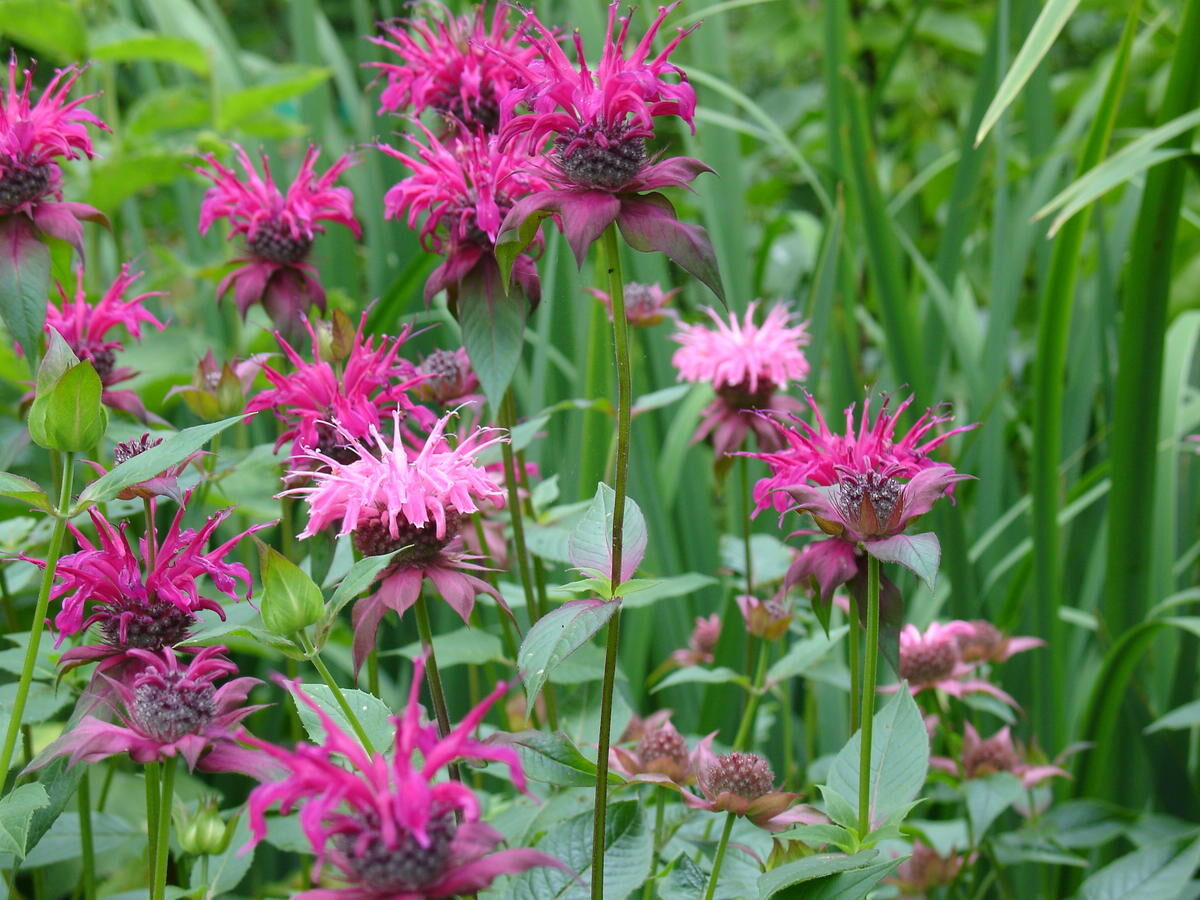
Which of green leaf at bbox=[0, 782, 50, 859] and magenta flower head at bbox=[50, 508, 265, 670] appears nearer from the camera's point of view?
green leaf at bbox=[0, 782, 50, 859]

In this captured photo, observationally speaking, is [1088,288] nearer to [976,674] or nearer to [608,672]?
[976,674]

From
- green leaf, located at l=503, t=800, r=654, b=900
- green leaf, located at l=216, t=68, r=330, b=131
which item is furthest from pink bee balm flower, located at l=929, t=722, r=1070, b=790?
green leaf, located at l=216, t=68, r=330, b=131

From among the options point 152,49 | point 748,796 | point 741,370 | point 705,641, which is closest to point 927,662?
point 705,641

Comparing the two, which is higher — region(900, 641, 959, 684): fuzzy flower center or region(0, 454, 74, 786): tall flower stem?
region(0, 454, 74, 786): tall flower stem

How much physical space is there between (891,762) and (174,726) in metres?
0.44

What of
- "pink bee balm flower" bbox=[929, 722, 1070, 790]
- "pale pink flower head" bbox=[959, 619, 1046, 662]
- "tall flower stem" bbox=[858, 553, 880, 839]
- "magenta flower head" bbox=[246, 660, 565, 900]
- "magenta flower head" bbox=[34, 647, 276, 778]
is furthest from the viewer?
"pale pink flower head" bbox=[959, 619, 1046, 662]

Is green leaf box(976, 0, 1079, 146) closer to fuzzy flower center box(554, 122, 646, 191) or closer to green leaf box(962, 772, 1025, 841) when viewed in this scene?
fuzzy flower center box(554, 122, 646, 191)

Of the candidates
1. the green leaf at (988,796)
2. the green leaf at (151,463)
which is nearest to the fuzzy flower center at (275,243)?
the green leaf at (151,463)

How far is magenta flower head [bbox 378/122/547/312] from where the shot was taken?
2.74 feet

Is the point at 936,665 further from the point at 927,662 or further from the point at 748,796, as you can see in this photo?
the point at 748,796

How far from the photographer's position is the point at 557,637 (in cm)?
62

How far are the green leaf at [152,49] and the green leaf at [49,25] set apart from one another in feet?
0.14

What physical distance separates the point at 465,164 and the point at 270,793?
57cm

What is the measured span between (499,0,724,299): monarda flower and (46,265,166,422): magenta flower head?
425mm
